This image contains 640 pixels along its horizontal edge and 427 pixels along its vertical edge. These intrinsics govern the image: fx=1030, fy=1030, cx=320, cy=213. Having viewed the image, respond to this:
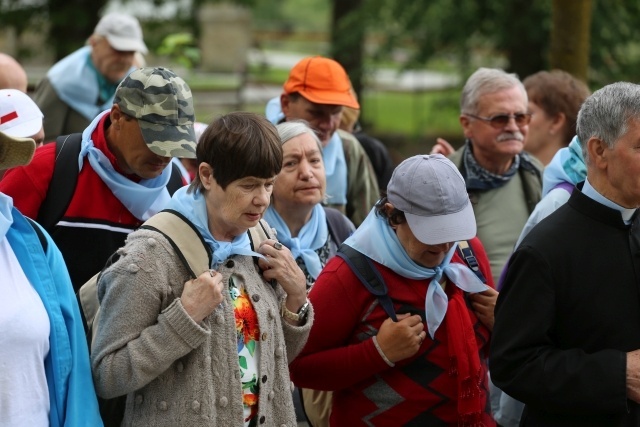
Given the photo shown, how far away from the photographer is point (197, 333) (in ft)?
10.4

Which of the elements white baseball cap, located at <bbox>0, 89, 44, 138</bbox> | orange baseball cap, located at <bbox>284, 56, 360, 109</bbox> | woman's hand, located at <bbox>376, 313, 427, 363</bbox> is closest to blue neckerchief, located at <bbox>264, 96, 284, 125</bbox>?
orange baseball cap, located at <bbox>284, 56, 360, 109</bbox>

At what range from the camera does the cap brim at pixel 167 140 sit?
12.6 ft

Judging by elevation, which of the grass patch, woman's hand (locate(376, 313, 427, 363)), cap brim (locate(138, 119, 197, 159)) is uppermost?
cap brim (locate(138, 119, 197, 159))

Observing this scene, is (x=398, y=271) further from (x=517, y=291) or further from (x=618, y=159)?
(x=618, y=159)

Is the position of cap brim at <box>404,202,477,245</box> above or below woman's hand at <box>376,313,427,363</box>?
above

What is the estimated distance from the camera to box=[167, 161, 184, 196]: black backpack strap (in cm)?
431

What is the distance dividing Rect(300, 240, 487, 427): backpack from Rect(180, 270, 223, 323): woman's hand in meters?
0.81

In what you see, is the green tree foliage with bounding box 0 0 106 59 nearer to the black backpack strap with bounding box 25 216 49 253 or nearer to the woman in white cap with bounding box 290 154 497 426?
the woman in white cap with bounding box 290 154 497 426

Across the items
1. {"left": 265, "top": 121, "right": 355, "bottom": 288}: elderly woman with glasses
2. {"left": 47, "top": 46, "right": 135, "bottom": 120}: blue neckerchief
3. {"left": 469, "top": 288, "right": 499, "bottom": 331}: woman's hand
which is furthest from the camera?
{"left": 47, "top": 46, "right": 135, "bottom": 120}: blue neckerchief

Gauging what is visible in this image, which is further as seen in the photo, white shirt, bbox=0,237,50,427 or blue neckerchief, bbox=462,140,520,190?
blue neckerchief, bbox=462,140,520,190

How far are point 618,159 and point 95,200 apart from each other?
1.98m

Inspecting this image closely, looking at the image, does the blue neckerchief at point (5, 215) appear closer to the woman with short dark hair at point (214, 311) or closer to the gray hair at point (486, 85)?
the woman with short dark hair at point (214, 311)

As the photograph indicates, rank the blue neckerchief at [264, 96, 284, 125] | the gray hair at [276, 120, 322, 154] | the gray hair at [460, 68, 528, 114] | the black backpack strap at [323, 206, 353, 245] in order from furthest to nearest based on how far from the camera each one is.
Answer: the blue neckerchief at [264, 96, 284, 125] < the gray hair at [460, 68, 528, 114] < the black backpack strap at [323, 206, 353, 245] < the gray hair at [276, 120, 322, 154]

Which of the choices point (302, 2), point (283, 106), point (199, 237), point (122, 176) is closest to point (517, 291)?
point (199, 237)
